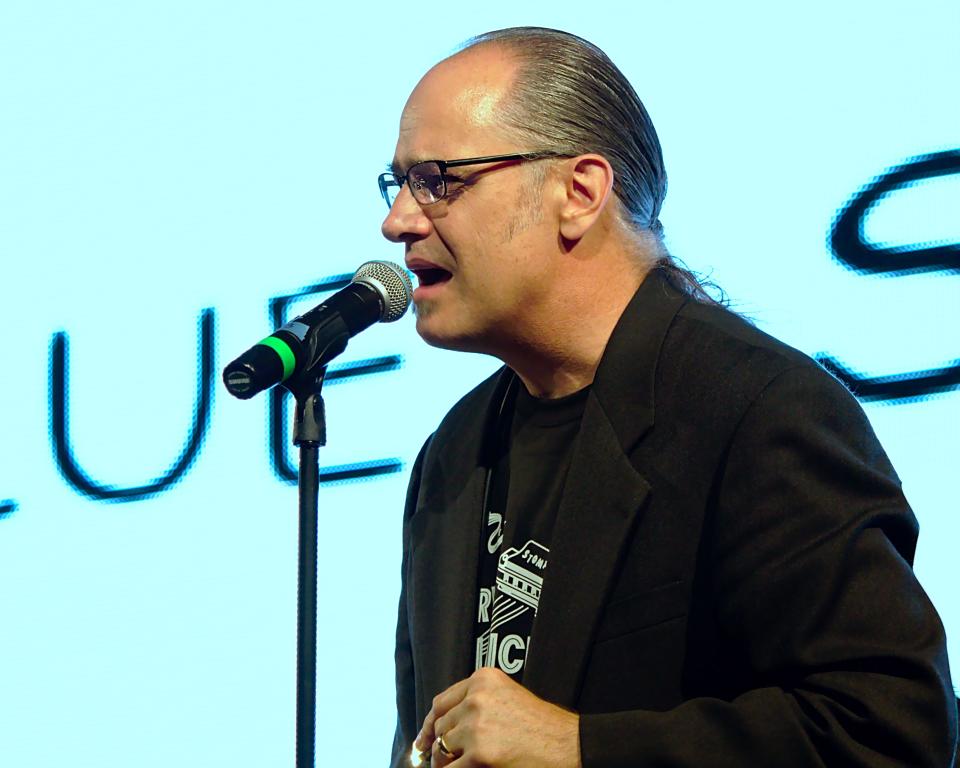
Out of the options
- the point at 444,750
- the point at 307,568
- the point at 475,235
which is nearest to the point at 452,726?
the point at 444,750

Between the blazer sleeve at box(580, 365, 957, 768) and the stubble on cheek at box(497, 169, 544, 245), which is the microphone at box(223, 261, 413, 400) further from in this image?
the blazer sleeve at box(580, 365, 957, 768)

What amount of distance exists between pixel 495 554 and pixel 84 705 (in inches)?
51.4

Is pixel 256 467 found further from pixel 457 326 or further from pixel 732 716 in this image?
pixel 732 716

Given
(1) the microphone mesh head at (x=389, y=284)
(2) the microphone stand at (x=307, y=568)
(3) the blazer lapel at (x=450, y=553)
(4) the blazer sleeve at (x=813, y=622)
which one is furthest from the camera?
(3) the blazer lapel at (x=450, y=553)

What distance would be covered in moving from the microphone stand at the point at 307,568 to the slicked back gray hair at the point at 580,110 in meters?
0.58

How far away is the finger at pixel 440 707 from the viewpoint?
156 centimetres

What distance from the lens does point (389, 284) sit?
1728 mm

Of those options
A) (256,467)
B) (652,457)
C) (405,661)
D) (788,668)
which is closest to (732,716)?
(788,668)

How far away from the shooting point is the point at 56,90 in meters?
3.14

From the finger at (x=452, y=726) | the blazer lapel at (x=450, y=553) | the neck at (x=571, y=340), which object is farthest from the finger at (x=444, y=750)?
the neck at (x=571, y=340)

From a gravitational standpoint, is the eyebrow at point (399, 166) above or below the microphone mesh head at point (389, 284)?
above

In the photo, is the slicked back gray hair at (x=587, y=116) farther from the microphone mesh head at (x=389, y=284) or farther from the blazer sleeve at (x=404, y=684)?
the blazer sleeve at (x=404, y=684)

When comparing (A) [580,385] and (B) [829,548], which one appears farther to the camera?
(A) [580,385]

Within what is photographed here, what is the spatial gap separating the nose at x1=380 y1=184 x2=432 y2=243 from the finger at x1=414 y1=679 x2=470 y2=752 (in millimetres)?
671
